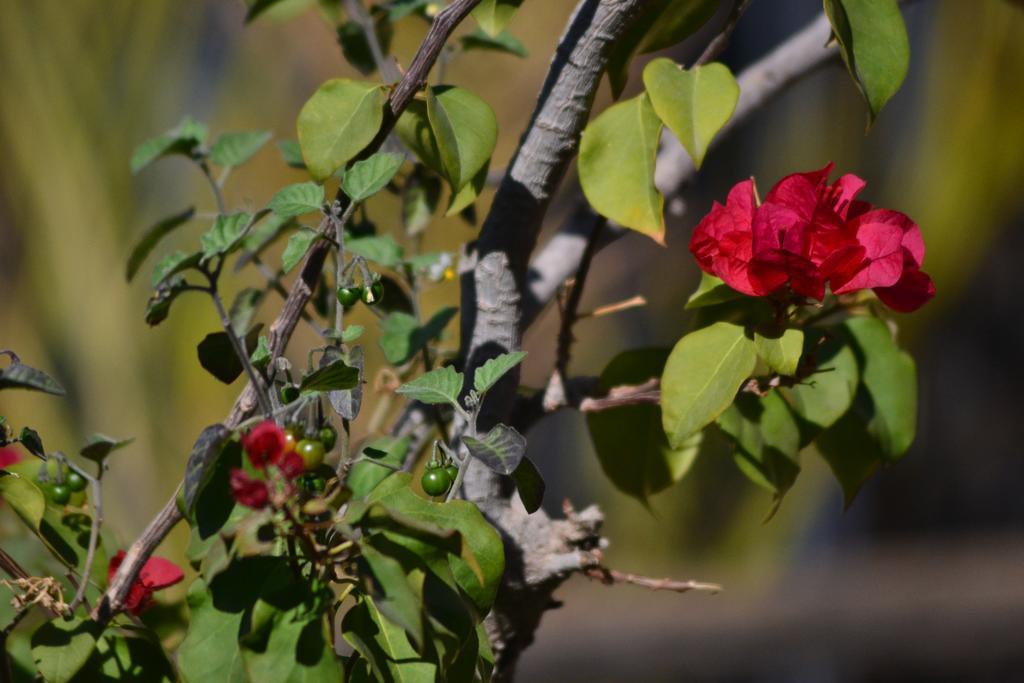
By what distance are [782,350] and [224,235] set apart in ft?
0.74

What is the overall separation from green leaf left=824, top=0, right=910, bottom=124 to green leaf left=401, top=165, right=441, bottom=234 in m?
0.27

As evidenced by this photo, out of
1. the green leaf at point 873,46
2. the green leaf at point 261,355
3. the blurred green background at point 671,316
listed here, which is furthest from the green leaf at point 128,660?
the blurred green background at point 671,316

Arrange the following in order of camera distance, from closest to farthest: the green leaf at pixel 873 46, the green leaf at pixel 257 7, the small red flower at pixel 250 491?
the small red flower at pixel 250 491 < the green leaf at pixel 873 46 < the green leaf at pixel 257 7

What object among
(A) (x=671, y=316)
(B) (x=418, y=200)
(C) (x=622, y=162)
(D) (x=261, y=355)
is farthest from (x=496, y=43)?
(A) (x=671, y=316)

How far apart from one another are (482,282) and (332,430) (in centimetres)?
11

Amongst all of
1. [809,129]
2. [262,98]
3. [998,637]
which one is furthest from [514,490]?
[998,637]

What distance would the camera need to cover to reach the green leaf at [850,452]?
1.64 feet

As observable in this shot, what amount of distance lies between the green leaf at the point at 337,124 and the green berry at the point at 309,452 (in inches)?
4.7

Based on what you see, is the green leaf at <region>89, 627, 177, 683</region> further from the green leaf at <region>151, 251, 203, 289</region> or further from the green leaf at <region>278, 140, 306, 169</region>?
the green leaf at <region>278, 140, 306, 169</region>

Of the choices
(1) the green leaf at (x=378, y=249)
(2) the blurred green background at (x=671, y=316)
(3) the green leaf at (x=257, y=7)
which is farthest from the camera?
(2) the blurred green background at (x=671, y=316)

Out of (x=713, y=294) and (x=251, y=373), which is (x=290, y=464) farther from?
(x=713, y=294)

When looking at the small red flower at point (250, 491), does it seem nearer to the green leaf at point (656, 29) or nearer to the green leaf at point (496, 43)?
the green leaf at point (656, 29)

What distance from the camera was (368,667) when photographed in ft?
A: 1.17

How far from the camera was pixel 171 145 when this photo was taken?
54cm
